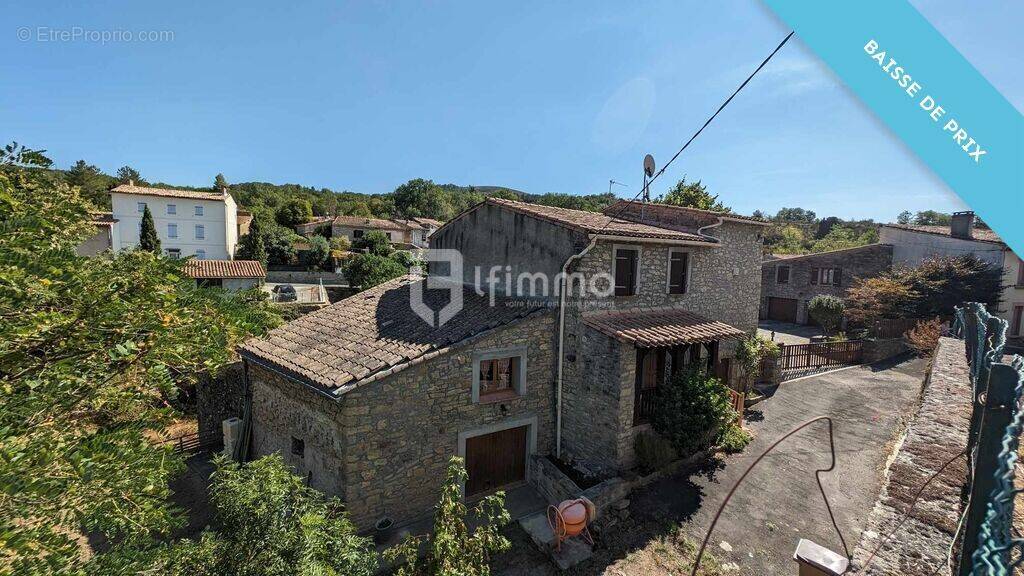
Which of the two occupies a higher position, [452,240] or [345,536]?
[452,240]

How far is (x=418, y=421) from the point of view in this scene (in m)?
9.09

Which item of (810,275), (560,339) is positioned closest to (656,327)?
(560,339)

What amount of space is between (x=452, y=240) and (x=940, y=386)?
13241 mm

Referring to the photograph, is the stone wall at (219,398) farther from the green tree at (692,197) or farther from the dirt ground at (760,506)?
the green tree at (692,197)

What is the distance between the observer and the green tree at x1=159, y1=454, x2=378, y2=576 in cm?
487

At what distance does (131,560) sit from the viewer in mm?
3562

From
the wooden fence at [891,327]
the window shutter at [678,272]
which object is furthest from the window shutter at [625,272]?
the wooden fence at [891,327]

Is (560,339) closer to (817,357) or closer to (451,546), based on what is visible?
(451,546)

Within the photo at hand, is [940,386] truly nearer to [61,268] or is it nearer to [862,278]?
[61,268]

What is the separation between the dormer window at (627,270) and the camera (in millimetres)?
11367

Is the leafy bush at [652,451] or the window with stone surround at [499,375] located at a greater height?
the window with stone surround at [499,375]

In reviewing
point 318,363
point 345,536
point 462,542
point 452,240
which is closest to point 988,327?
point 462,542

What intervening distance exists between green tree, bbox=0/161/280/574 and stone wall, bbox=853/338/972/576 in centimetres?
549

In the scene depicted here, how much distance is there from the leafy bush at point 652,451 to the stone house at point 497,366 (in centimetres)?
34
